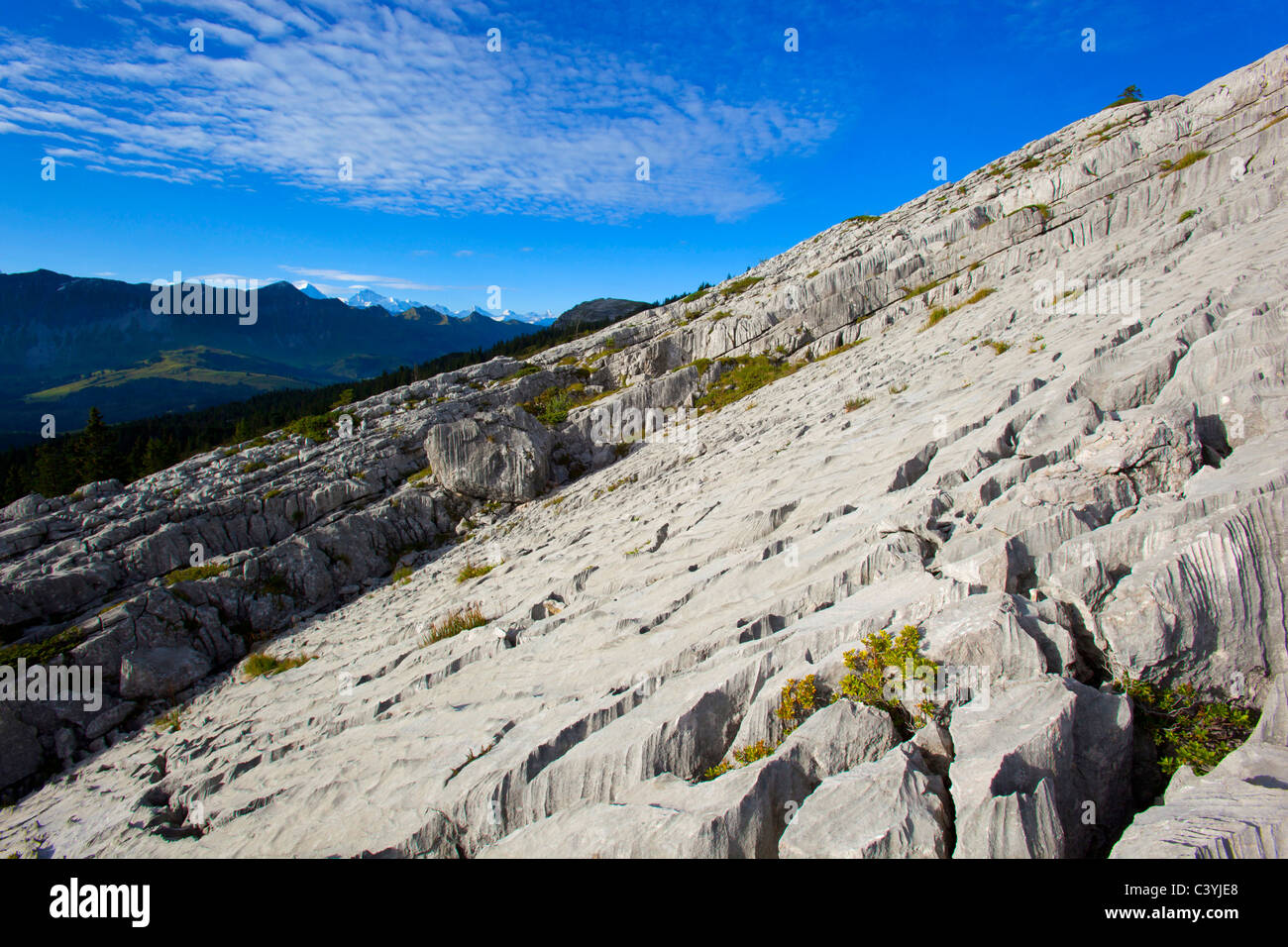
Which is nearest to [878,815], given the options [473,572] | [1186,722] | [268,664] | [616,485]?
[1186,722]

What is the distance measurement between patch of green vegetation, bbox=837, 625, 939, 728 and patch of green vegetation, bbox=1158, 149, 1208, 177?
141 ft

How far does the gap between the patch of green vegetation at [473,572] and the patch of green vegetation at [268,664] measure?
6.39m

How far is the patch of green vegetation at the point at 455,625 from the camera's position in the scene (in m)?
16.8

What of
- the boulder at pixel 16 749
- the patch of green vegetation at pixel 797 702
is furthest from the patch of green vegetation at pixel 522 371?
the patch of green vegetation at pixel 797 702

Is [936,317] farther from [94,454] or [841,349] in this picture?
[94,454]

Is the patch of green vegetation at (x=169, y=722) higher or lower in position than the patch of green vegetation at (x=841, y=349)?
lower

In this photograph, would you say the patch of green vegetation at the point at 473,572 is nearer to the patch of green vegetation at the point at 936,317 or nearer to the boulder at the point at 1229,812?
the boulder at the point at 1229,812

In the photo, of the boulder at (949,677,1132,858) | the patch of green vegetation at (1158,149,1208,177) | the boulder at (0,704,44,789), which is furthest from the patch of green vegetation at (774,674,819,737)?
the patch of green vegetation at (1158,149,1208,177)

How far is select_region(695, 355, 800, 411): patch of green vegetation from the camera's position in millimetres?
40781

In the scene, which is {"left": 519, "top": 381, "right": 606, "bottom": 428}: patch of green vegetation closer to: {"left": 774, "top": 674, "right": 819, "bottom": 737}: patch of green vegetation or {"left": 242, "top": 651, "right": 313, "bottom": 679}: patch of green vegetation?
{"left": 242, "top": 651, "right": 313, "bottom": 679}: patch of green vegetation
